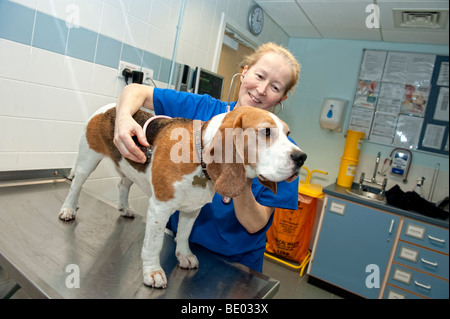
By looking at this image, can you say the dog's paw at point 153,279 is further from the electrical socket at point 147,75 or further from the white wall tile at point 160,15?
the white wall tile at point 160,15

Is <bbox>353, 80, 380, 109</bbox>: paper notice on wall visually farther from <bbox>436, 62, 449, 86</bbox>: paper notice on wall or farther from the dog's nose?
the dog's nose

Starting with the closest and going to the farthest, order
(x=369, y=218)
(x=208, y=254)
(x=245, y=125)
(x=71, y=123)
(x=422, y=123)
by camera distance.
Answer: (x=245, y=125) → (x=422, y=123) → (x=208, y=254) → (x=71, y=123) → (x=369, y=218)

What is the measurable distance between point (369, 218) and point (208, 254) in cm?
227

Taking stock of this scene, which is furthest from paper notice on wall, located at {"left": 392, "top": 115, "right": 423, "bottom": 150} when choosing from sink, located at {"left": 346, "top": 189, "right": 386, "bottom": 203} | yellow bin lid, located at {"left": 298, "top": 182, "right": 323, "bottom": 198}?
sink, located at {"left": 346, "top": 189, "right": 386, "bottom": 203}

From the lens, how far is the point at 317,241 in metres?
3.18

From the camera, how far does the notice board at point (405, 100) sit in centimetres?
98

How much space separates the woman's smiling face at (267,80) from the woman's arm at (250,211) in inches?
18.6

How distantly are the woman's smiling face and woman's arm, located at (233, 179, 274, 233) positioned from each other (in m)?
0.47

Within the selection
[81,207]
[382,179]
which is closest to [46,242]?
[81,207]

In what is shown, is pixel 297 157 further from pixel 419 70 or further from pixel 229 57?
pixel 229 57

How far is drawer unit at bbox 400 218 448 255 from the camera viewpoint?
8.06 feet

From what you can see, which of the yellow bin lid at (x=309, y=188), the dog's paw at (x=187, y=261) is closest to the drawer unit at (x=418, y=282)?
the yellow bin lid at (x=309, y=188)

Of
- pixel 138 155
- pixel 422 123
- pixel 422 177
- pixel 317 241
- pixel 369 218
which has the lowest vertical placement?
pixel 317 241

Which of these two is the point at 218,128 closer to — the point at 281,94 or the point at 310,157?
the point at 281,94
